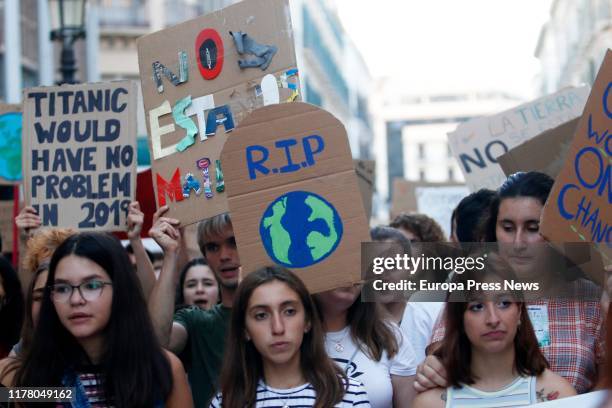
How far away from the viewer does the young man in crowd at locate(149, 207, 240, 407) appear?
396 centimetres

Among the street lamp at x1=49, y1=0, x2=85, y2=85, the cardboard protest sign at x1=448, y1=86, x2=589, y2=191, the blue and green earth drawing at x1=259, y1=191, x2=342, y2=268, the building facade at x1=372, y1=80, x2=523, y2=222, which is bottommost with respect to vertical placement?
the blue and green earth drawing at x1=259, y1=191, x2=342, y2=268

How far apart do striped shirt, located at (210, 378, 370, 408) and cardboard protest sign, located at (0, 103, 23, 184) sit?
3.16m

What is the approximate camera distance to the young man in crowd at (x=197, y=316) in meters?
3.96

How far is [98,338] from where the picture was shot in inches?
140

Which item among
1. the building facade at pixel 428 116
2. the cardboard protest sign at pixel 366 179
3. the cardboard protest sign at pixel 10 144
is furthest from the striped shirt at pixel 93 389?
the building facade at pixel 428 116

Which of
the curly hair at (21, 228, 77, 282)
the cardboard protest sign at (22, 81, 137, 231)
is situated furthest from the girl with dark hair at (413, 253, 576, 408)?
the cardboard protest sign at (22, 81, 137, 231)

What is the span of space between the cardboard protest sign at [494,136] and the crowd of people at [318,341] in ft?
9.43

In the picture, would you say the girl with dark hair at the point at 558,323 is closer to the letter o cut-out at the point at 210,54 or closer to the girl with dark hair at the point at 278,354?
the girl with dark hair at the point at 278,354

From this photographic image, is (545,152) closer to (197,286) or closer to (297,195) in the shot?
(297,195)

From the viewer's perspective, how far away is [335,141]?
12.3 feet

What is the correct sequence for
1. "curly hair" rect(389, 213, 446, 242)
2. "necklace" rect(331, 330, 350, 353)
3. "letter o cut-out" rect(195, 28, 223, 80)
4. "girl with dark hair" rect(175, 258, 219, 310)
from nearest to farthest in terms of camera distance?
"necklace" rect(331, 330, 350, 353) → "letter o cut-out" rect(195, 28, 223, 80) → "girl with dark hair" rect(175, 258, 219, 310) → "curly hair" rect(389, 213, 446, 242)

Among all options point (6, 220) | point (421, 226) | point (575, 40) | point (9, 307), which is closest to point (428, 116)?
point (575, 40)

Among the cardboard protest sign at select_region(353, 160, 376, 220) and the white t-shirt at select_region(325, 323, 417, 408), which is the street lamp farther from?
the white t-shirt at select_region(325, 323, 417, 408)

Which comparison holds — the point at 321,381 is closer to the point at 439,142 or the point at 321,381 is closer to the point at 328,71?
the point at 328,71
